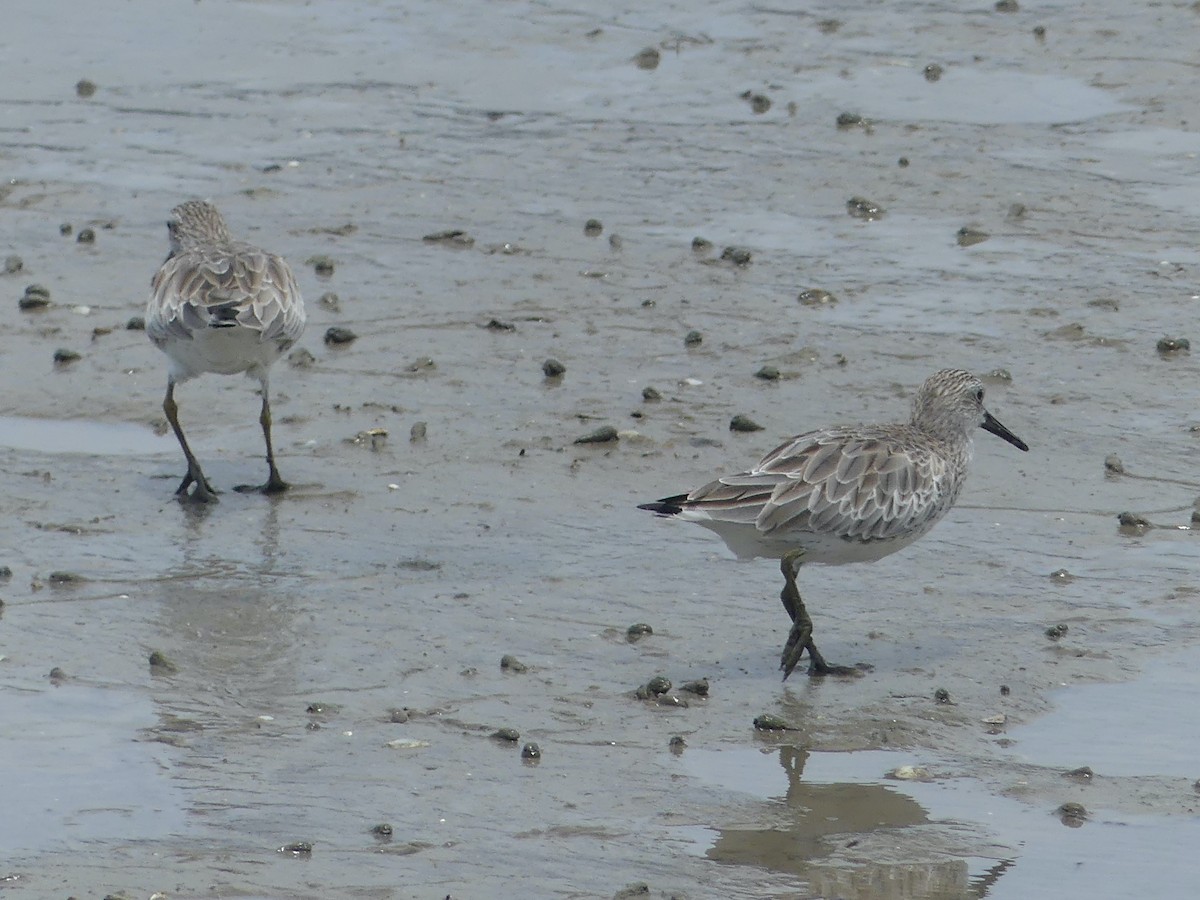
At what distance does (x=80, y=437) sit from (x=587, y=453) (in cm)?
261

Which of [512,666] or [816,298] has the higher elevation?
[816,298]

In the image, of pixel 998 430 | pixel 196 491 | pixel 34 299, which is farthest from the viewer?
pixel 34 299

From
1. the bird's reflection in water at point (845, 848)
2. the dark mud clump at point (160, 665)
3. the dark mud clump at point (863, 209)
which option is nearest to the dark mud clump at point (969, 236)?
→ the dark mud clump at point (863, 209)

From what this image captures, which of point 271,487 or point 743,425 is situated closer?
point 271,487

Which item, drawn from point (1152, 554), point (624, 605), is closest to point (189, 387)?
point (624, 605)

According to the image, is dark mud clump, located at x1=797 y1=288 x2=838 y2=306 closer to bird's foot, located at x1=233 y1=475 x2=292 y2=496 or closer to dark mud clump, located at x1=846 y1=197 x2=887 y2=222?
dark mud clump, located at x1=846 y1=197 x2=887 y2=222

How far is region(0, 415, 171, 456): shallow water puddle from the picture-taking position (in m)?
10.4

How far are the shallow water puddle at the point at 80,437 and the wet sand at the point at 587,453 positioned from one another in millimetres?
33

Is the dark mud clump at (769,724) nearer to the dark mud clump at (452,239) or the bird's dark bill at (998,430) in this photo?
the bird's dark bill at (998,430)

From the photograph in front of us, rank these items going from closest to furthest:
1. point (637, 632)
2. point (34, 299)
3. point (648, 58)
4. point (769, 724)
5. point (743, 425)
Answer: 1. point (769, 724)
2. point (637, 632)
3. point (743, 425)
4. point (34, 299)
5. point (648, 58)

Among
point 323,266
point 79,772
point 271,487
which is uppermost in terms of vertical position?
point 323,266

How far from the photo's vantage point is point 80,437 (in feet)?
34.7

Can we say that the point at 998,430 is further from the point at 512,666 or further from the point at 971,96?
the point at 971,96

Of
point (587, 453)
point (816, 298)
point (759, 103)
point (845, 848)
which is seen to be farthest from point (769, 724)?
point (759, 103)
